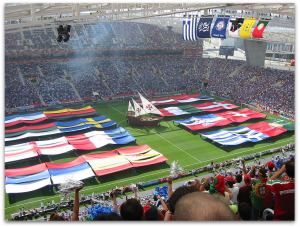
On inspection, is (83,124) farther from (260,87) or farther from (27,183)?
(260,87)

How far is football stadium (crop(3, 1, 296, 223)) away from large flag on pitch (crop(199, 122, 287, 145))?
141 mm

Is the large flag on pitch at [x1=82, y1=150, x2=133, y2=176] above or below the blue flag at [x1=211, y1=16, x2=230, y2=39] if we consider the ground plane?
below

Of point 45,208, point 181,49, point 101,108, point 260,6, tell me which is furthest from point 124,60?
point 45,208

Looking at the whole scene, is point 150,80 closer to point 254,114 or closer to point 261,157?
point 254,114

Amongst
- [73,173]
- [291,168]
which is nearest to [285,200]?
[291,168]

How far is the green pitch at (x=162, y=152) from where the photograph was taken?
47.1 ft

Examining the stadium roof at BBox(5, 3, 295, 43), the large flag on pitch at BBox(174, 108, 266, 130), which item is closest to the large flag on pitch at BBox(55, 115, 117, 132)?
the large flag on pitch at BBox(174, 108, 266, 130)

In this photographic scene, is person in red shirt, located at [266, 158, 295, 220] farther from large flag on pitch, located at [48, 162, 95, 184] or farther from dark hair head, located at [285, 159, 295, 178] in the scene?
large flag on pitch, located at [48, 162, 95, 184]

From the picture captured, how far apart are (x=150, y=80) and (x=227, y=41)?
2049cm

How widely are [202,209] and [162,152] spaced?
1865cm

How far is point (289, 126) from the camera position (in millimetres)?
24156

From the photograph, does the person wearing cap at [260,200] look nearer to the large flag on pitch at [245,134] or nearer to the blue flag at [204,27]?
the large flag on pitch at [245,134]

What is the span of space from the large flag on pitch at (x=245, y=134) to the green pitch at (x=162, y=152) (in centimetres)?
39

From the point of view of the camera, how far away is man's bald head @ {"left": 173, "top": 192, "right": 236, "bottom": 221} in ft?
4.71
